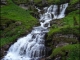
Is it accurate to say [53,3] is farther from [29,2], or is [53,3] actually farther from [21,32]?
[21,32]

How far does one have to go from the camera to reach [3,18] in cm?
6744

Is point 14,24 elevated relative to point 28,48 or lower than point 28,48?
elevated

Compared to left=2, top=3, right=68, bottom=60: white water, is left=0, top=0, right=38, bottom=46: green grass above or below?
above

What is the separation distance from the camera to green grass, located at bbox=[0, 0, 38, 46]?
55.7 metres

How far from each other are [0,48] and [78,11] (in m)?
33.0

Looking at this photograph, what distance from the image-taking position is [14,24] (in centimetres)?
6309

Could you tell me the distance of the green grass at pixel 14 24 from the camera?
55.7 metres

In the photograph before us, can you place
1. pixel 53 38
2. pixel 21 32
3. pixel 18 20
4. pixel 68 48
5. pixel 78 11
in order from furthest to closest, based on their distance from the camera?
1. pixel 78 11
2. pixel 18 20
3. pixel 21 32
4. pixel 53 38
5. pixel 68 48

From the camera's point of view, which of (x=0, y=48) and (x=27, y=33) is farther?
(x=27, y=33)

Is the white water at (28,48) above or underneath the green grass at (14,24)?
underneath

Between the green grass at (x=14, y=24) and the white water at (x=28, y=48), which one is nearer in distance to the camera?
A: the white water at (x=28, y=48)

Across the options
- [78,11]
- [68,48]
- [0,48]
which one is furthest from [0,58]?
[78,11]

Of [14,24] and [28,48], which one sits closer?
[28,48]

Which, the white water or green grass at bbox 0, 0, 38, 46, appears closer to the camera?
the white water
